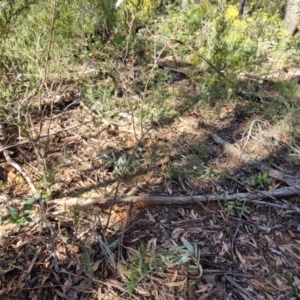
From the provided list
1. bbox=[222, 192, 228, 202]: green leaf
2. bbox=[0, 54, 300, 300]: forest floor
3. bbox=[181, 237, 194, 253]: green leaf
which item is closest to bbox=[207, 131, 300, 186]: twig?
bbox=[0, 54, 300, 300]: forest floor

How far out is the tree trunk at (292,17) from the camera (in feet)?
16.6

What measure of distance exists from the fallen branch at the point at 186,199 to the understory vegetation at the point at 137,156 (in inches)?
0.6

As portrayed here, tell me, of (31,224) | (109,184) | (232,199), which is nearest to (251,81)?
(232,199)

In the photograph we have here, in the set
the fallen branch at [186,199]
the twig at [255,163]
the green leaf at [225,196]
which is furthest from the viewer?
the twig at [255,163]

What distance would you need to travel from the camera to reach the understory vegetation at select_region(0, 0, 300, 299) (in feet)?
5.66

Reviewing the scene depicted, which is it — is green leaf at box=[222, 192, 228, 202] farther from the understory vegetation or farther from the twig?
the twig

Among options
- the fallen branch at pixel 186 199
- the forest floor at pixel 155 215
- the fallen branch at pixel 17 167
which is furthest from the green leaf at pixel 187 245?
the fallen branch at pixel 17 167

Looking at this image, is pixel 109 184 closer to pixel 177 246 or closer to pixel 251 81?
pixel 177 246

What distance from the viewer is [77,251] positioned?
1.79 meters

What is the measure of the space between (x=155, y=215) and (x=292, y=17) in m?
4.73

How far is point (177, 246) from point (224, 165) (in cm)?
100

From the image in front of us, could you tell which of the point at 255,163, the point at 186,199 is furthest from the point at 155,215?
the point at 255,163

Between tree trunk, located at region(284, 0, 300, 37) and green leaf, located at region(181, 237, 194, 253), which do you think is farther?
tree trunk, located at region(284, 0, 300, 37)

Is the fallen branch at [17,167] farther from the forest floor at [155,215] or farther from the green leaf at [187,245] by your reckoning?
the green leaf at [187,245]
